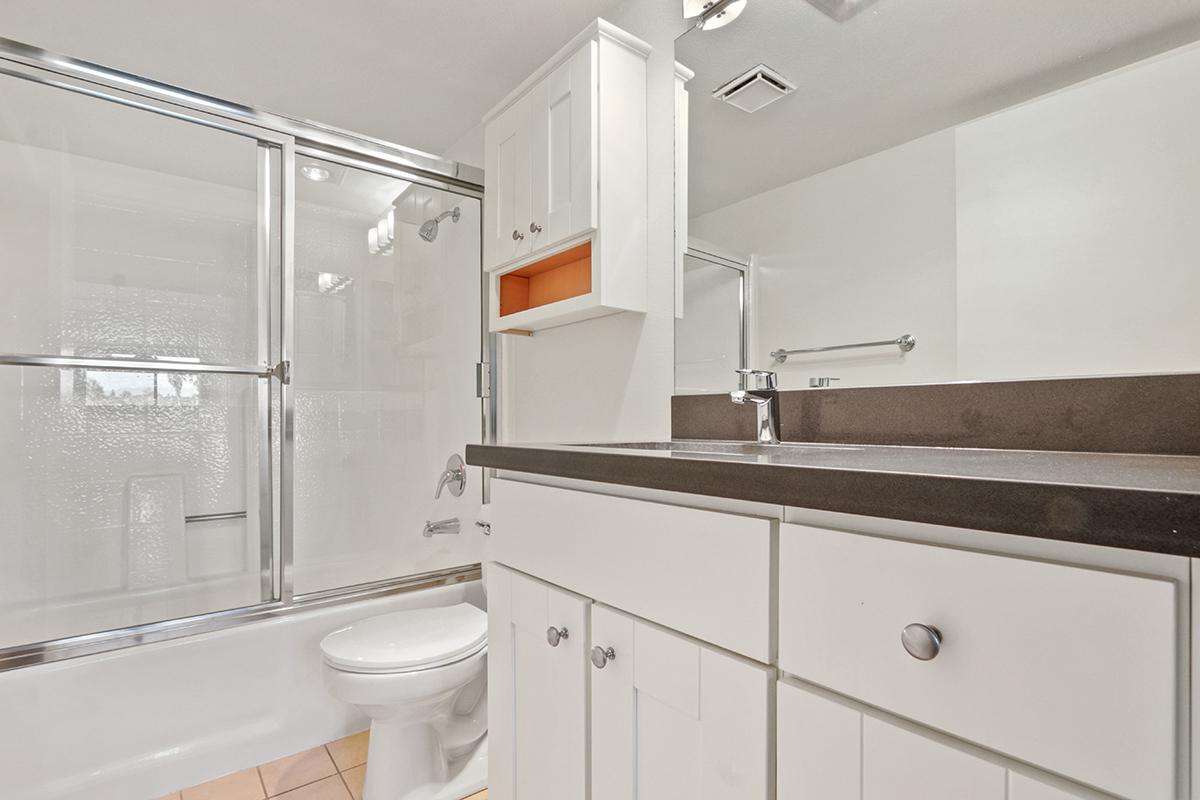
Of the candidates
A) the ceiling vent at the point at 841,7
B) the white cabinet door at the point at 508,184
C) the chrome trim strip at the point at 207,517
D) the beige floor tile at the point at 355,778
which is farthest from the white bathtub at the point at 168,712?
the ceiling vent at the point at 841,7

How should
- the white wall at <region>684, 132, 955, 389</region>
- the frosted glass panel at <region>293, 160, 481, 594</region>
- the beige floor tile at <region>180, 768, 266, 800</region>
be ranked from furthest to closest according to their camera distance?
1. the frosted glass panel at <region>293, 160, 481, 594</region>
2. the beige floor tile at <region>180, 768, 266, 800</region>
3. the white wall at <region>684, 132, 955, 389</region>

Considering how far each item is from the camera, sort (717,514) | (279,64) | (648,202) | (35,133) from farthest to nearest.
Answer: (279,64)
(35,133)
(648,202)
(717,514)

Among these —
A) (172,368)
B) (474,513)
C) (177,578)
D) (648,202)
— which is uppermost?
(648,202)

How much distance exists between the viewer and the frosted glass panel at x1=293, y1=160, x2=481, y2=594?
209 centimetres

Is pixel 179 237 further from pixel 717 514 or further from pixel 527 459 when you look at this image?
pixel 717 514

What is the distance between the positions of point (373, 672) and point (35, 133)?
1.91m

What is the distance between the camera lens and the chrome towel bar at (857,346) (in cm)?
102

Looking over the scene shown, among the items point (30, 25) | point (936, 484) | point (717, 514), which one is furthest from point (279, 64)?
point (936, 484)

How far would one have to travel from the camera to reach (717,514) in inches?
26.0

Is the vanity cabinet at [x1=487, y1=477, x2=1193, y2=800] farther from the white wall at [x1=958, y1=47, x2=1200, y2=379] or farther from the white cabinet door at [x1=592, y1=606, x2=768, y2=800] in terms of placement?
the white wall at [x1=958, y1=47, x2=1200, y2=379]

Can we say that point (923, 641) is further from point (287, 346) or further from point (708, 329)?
point (287, 346)

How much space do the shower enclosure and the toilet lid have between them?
1.27 feet

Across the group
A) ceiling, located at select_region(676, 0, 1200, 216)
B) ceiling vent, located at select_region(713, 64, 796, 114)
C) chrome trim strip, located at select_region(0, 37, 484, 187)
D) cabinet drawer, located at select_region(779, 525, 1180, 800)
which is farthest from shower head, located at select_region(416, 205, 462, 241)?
cabinet drawer, located at select_region(779, 525, 1180, 800)

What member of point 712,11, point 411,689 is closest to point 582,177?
point 712,11
